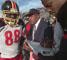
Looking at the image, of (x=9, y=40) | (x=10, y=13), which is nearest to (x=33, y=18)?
(x=10, y=13)

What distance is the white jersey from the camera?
603 centimetres

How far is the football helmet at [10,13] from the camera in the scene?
6089 mm

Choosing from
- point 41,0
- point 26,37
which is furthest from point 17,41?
point 41,0

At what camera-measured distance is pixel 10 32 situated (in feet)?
19.9

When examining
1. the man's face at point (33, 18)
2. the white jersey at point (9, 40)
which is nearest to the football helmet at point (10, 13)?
the white jersey at point (9, 40)

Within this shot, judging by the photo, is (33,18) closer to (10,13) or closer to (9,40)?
(10,13)

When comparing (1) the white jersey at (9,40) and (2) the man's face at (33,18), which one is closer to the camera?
(1) the white jersey at (9,40)

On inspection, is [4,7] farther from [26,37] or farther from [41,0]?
[41,0]

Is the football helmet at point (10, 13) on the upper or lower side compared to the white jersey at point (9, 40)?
upper

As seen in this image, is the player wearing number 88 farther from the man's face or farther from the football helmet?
the man's face

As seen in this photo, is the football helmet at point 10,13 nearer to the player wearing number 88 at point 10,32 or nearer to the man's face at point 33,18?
the player wearing number 88 at point 10,32

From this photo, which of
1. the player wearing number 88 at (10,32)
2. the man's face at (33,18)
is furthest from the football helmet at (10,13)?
the man's face at (33,18)

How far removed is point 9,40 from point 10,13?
46cm

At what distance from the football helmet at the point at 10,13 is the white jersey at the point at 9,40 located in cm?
11
